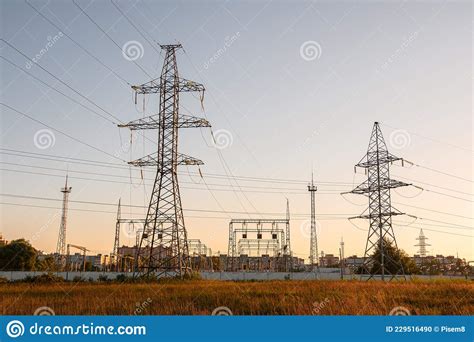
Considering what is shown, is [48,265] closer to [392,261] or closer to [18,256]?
[18,256]

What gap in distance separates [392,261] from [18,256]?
50331 mm

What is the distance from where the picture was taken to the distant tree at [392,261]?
5012 centimetres

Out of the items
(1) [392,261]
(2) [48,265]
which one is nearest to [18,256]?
(2) [48,265]

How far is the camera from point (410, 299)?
15.4 metres

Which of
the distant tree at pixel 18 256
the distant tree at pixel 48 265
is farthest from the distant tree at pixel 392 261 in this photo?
the distant tree at pixel 18 256

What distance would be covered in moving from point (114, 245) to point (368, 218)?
139 ft

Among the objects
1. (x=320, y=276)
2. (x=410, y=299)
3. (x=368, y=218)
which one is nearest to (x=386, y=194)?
(x=368, y=218)

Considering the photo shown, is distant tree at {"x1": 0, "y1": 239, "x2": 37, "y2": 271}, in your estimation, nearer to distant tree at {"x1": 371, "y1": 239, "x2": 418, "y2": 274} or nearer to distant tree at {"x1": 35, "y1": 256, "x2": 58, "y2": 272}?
distant tree at {"x1": 35, "y1": 256, "x2": 58, "y2": 272}

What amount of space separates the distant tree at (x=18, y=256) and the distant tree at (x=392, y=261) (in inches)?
1794

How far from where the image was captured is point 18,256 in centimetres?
6669

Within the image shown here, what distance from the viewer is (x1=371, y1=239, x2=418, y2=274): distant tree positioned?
5012cm

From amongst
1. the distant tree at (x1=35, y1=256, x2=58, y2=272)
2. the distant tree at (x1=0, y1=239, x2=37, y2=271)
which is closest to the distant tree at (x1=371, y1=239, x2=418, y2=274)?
the distant tree at (x1=35, y1=256, x2=58, y2=272)
